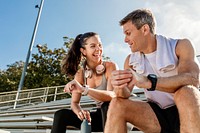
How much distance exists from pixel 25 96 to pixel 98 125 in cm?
571

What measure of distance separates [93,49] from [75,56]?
0.69 ft

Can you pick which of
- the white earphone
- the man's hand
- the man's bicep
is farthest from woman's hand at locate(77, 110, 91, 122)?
the man's bicep

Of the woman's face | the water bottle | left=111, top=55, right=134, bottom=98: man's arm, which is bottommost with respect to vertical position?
the water bottle

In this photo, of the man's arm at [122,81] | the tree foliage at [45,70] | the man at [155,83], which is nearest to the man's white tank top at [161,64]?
the man at [155,83]

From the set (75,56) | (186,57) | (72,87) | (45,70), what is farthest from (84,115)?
(45,70)

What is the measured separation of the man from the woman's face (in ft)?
1.35

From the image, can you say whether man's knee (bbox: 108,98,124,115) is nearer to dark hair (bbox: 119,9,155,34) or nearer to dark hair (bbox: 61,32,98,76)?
dark hair (bbox: 119,9,155,34)

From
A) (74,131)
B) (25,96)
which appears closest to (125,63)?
(74,131)

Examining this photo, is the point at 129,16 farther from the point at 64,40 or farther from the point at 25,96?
the point at 64,40

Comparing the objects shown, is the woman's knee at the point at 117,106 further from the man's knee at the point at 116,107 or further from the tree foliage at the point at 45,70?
the tree foliage at the point at 45,70

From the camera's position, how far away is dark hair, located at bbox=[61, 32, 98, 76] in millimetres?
2111

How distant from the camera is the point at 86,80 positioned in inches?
79.9

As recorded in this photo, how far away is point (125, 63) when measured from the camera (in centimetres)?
167

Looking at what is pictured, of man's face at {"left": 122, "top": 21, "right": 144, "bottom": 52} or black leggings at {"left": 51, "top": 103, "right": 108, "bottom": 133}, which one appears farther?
black leggings at {"left": 51, "top": 103, "right": 108, "bottom": 133}
